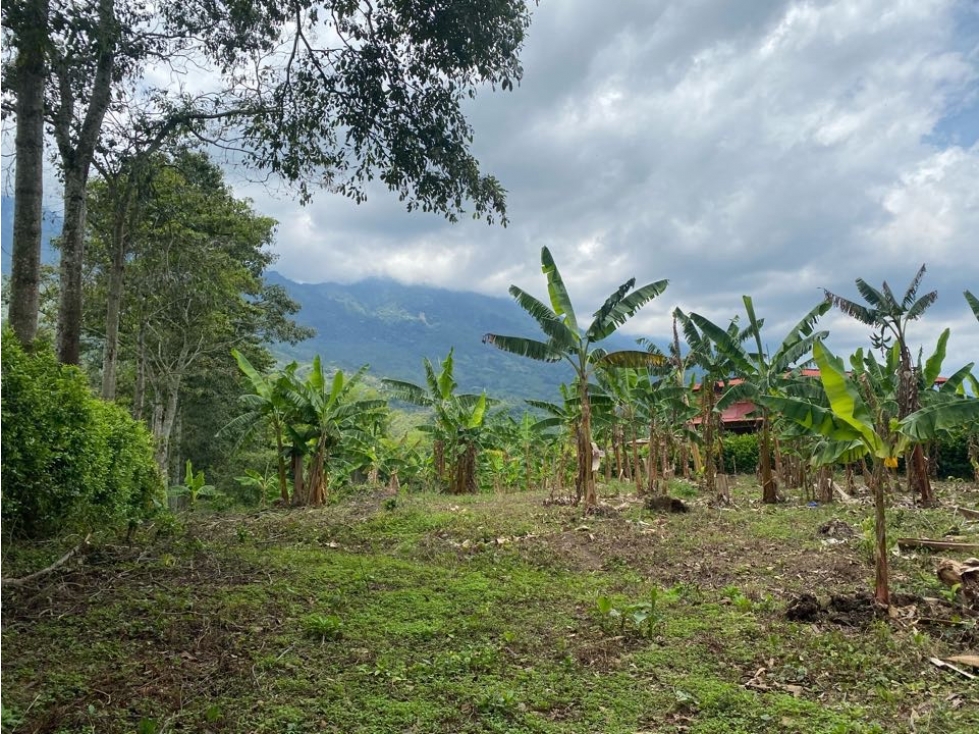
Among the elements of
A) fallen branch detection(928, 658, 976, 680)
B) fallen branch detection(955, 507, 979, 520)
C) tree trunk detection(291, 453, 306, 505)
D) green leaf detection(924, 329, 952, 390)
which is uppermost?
green leaf detection(924, 329, 952, 390)

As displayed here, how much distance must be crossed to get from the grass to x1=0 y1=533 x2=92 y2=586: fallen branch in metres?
0.13

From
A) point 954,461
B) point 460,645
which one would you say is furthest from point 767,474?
point 954,461

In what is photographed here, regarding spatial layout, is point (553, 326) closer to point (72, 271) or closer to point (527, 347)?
point (527, 347)

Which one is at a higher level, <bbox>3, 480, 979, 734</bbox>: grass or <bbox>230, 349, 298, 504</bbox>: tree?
<bbox>230, 349, 298, 504</bbox>: tree

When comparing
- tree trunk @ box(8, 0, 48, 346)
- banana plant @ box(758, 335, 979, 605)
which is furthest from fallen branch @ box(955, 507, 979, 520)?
tree trunk @ box(8, 0, 48, 346)

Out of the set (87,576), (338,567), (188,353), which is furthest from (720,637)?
(188,353)

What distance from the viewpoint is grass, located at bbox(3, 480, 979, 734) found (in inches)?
171

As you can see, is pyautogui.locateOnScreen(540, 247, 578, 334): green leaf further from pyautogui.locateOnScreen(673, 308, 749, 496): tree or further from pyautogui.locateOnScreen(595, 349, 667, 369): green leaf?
pyautogui.locateOnScreen(673, 308, 749, 496): tree

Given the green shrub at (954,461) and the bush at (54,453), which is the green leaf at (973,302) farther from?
the bush at (54,453)

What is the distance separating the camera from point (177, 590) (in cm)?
623

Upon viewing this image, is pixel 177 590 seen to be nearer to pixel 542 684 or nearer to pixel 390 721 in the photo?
pixel 390 721

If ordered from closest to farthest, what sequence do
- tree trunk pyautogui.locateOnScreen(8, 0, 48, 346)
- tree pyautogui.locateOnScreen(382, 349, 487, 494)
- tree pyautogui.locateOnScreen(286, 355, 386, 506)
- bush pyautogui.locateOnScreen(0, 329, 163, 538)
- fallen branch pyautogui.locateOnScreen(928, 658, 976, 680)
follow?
fallen branch pyautogui.locateOnScreen(928, 658, 976, 680)
bush pyautogui.locateOnScreen(0, 329, 163, 538)
tree trunk pyautogui.locateOnScreen(8, 0, 48, 346)
tree pyautogui.locateOnScreen(286, 355, 386, 506)
tree pyautogui.locateOnScreen(382, 349, 487, 494)

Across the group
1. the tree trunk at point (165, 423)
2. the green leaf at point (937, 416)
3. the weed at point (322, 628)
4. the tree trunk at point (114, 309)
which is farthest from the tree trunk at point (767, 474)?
the tree trunk at point (165, 423)

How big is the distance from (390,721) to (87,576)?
3.80 metres
